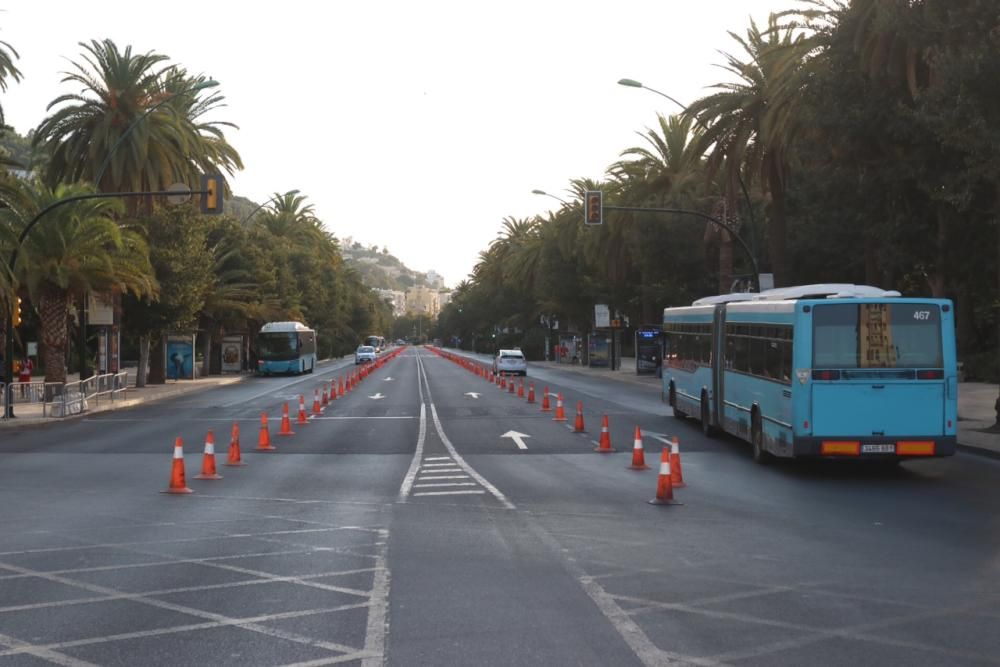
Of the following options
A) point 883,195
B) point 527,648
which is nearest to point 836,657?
point 527,648

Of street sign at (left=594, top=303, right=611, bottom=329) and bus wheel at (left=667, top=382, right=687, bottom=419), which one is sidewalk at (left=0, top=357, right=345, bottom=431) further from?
street sign at (left=594, top=303, right=611, bottom=329)

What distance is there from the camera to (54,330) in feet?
125

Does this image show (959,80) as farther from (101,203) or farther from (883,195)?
(101,203)

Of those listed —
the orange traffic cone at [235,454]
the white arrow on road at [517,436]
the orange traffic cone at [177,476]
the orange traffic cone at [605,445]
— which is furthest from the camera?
the white arrow on road at [517,436]

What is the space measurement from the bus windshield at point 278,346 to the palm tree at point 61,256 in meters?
29.6

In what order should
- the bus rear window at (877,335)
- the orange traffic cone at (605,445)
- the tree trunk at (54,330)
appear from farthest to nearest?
the tree trunk at (54,330) → the orange traffic cone at (605,445) → the bus rear window at (877,335)

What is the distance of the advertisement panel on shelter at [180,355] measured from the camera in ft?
200

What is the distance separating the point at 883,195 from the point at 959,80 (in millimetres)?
7568

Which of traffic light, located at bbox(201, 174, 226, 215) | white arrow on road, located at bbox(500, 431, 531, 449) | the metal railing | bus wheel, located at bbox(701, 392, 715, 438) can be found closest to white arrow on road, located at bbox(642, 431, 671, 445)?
bus wheel, located at bbox(701, 392, 715, 438)

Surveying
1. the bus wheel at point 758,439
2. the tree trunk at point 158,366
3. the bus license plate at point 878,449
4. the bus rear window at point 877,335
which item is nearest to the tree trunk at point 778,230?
the bus wheel at point 758,439

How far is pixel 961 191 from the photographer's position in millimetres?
21922

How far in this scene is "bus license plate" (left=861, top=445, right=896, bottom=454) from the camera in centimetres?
1702

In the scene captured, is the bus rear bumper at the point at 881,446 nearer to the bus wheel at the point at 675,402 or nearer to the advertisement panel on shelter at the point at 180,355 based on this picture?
the bus wheel at the point at 675,402

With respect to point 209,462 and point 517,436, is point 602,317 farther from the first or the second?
point 209,462
